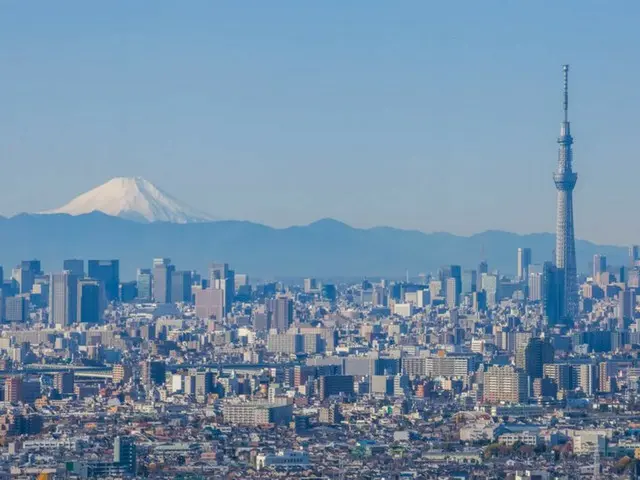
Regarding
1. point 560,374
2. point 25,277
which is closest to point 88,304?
point 25,277

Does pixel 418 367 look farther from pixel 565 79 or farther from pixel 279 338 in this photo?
pixel 565 79

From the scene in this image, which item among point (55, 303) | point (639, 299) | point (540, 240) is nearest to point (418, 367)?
point (55, 303)

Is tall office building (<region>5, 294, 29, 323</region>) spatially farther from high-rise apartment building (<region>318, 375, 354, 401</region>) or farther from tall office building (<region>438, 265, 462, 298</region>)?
high-rise apartment building (<region>318, 375, 354, 401</region>)

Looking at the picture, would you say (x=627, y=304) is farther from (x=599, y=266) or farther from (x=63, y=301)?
(x=599, y=266)

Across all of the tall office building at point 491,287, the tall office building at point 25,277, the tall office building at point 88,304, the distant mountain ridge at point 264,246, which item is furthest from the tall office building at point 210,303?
the distant mountain ridge at point 264,246

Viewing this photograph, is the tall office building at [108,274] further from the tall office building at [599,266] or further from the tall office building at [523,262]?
the tall office building at [523,262]

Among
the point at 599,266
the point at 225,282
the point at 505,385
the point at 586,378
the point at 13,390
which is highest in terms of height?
the point at 599,266

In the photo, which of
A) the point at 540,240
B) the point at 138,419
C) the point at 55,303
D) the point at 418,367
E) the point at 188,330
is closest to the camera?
the point at 138,419
